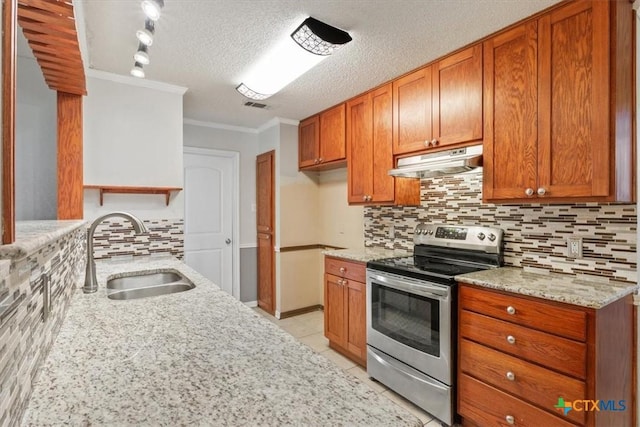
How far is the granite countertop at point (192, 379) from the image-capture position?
62 cm

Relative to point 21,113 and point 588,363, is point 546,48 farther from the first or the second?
point 21,113

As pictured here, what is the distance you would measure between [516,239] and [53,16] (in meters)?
2.62

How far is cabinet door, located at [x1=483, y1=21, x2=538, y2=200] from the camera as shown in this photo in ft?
5.90

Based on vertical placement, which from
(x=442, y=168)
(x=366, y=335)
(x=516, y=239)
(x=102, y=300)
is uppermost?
(x=442, y=168)

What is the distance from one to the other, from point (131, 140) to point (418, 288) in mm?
2437

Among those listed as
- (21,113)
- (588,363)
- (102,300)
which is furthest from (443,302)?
(21,113)

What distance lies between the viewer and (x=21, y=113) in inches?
83.0

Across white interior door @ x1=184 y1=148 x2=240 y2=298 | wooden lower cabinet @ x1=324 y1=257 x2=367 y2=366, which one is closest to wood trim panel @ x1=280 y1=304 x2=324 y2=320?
white interior door @ x1=184 y1=148 x2=240 y2=298

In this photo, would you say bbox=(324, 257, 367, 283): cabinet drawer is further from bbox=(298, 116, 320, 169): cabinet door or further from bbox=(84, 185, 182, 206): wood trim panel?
bbox=(84, 185, 182, 206): wood trim panel

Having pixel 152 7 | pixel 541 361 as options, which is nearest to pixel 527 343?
pixel 541 361

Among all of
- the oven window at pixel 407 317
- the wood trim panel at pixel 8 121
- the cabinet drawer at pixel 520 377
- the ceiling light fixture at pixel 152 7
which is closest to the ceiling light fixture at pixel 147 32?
the ceiling light fixture at pixel 152 7

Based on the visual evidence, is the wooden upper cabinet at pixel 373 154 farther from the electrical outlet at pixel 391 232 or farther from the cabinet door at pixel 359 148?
the electrical outlet at pixel 391 232

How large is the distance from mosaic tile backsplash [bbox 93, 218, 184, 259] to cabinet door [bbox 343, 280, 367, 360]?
155cm

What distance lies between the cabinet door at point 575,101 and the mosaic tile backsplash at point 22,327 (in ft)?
6.89
